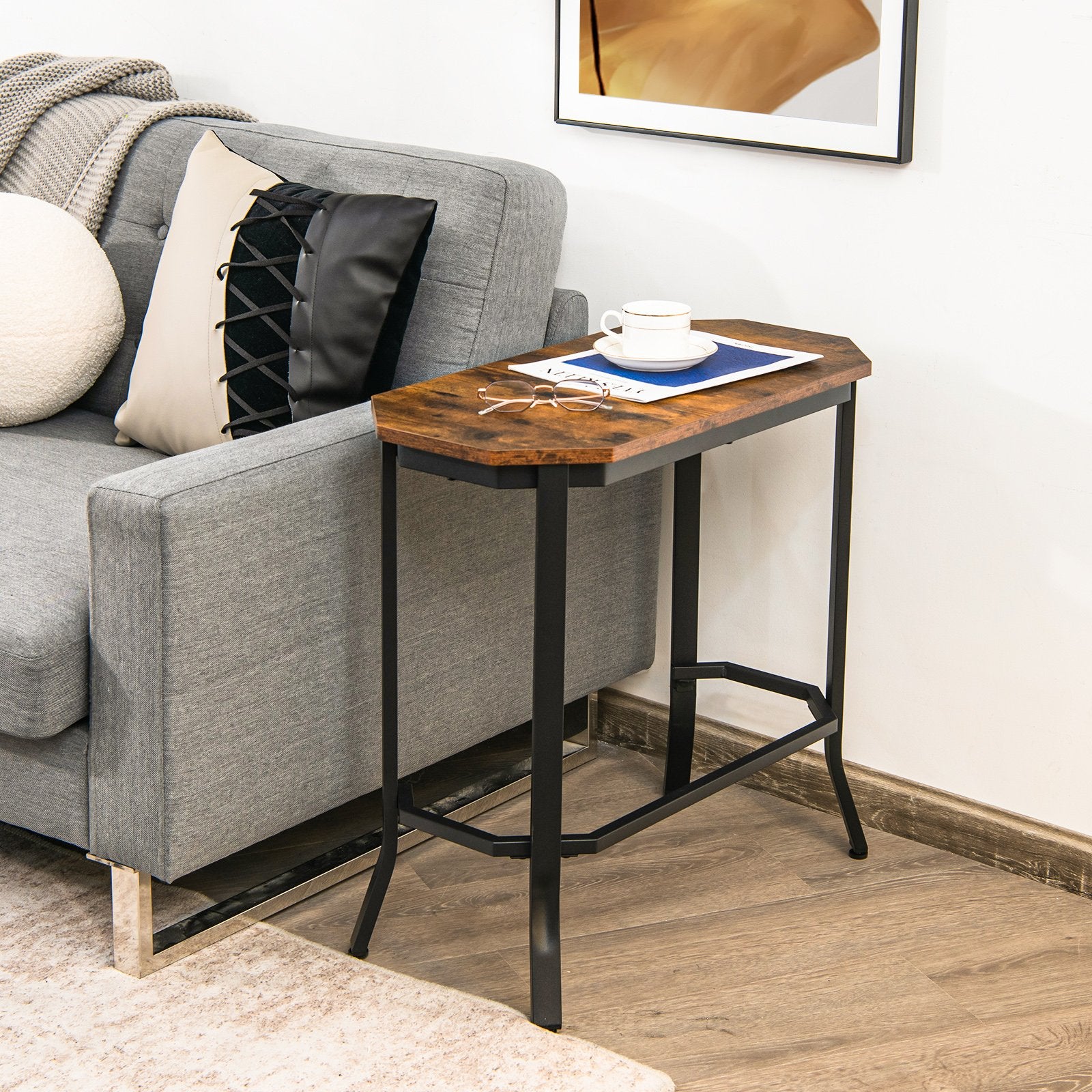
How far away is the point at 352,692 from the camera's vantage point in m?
1.82

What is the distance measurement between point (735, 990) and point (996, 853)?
49 centimetres

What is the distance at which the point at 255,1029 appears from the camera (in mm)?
1636

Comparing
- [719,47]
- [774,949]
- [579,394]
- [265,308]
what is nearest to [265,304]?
[265,308]

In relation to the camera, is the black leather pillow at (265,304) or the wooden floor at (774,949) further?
the black leather pillow at (265,304)

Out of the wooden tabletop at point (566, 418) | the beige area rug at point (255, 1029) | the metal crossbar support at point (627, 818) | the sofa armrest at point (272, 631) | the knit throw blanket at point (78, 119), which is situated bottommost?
the beige area rug at point (255, 1029)

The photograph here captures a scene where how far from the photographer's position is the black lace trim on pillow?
1956 millimetres

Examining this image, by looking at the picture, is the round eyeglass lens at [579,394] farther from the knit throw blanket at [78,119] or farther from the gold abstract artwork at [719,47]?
the knit throw blanket at [78,119]

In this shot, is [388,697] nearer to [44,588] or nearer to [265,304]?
[44,588]

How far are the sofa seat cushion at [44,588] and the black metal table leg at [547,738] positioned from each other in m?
0.52

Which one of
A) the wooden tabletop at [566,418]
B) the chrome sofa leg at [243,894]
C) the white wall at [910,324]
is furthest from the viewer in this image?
the white wall at [910,324]

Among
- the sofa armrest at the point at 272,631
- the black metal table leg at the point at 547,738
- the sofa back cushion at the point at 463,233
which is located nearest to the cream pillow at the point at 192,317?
the sofa back cushion at the point at 463,233

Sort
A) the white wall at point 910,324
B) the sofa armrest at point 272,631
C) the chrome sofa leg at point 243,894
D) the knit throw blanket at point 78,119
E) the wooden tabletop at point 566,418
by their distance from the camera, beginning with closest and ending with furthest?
1. the wooden tabletop at point 566,418
2. the sofa armrest at point 272,631
3. the chrome sofa leg at point 243,894
4. the white wall at point 910,324
5. the knit throw blanket at point 78,119

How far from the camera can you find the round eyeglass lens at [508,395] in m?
1.63

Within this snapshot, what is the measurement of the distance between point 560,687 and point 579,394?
0.34 metres
